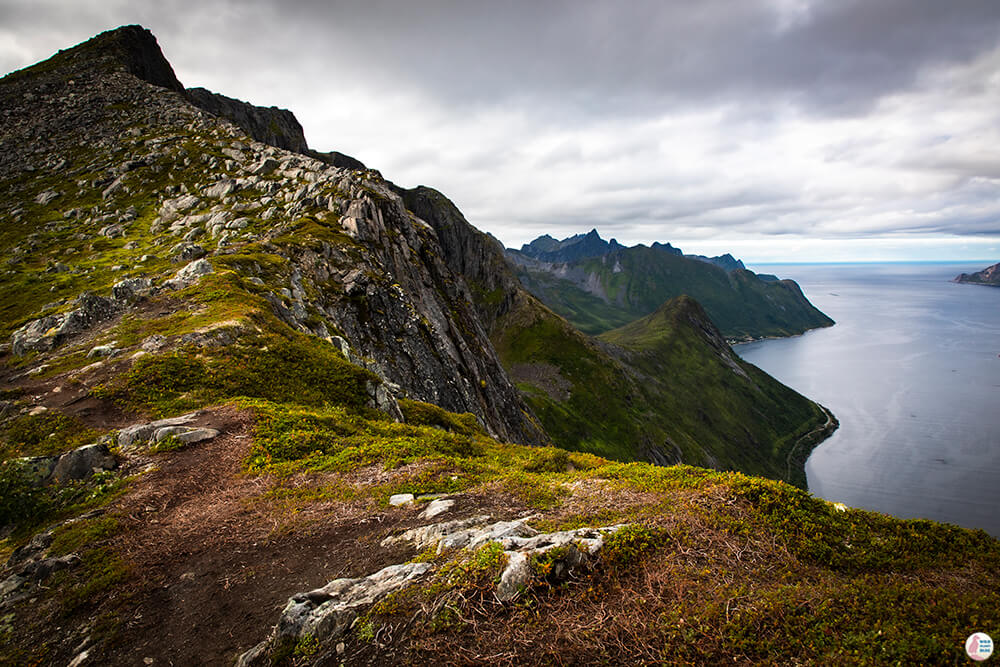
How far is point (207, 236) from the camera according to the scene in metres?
47.0

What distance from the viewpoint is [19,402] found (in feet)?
54.5

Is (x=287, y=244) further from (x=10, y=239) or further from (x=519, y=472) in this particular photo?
(x=10, y=239)

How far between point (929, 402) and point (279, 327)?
274m

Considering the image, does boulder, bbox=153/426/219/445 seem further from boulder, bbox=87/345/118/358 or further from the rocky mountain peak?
the rocky mountain peak

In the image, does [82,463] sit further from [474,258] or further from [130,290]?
[474,258]

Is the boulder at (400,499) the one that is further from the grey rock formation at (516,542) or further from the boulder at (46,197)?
the boulder at (46,197)

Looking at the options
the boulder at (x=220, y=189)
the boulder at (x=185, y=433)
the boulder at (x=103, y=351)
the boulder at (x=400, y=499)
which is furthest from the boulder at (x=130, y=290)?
the boulder at (x=220, y=189)

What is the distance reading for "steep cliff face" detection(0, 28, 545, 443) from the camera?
31922mm

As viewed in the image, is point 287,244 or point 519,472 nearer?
point 519,472

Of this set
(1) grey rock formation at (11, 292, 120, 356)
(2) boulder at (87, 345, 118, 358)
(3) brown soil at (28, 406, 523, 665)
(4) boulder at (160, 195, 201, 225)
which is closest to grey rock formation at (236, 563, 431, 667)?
(3) brown soil at (28, 406, 523, 665)

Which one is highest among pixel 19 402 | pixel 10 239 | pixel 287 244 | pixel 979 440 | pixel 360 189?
pixel 360 189

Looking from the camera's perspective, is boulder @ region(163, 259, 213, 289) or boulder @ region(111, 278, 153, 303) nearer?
boulder @ region(111, 278, 153, 303)

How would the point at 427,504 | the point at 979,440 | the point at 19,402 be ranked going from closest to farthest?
the point at 427,504
the point at 19,402
the point at 979,440

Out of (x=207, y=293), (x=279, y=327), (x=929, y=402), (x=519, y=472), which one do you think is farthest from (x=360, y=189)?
(x=929, y=402)
